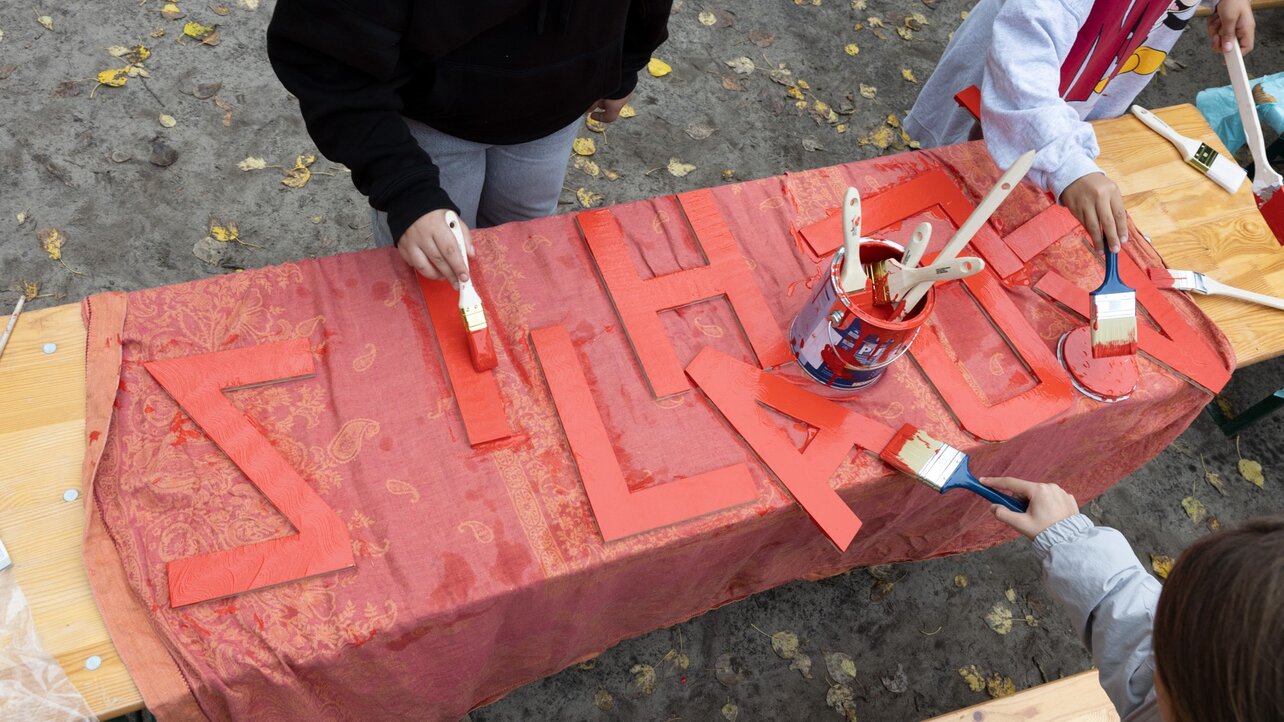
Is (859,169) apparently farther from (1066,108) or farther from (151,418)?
(151,418)

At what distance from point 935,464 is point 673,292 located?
617mm

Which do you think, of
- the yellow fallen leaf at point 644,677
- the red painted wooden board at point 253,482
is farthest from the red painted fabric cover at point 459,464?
the yellow fallen leaf at point 644,677

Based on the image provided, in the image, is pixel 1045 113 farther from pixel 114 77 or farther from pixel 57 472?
pixel 114 77

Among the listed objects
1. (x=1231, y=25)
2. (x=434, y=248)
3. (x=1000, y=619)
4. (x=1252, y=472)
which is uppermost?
(x=1231, y=25)

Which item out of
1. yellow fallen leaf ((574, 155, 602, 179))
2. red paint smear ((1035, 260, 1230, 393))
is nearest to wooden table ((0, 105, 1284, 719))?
red paint smear ((1035, 260, 1230, 393))

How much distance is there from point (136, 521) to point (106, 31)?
8.50ft

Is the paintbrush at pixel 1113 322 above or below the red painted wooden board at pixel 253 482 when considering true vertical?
above

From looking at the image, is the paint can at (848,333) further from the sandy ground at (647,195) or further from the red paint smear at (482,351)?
the sandy ground at (647,195)

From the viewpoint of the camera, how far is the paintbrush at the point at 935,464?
1.45 meters

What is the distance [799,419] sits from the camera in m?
1.54

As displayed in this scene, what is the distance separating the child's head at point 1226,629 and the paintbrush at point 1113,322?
2.39 feet

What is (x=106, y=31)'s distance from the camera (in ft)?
9.70

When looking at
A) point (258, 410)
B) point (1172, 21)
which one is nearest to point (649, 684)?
point (258, 410)

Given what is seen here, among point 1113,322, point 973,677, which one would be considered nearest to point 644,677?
point 973,677
